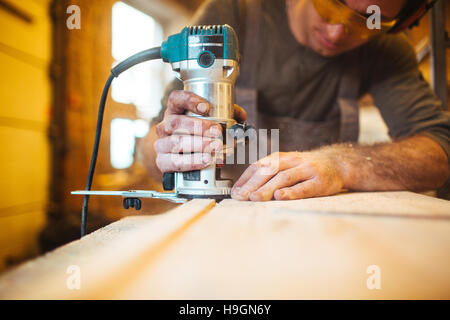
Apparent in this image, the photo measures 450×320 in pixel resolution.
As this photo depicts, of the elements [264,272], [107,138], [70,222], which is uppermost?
[107,138]

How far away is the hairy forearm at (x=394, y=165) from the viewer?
86 cm

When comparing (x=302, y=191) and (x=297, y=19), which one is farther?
(x=297, y=19)

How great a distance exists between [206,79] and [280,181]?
31 centimetres

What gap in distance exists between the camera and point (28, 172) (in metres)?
1.74

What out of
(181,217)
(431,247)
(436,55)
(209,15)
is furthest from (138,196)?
(436,55)

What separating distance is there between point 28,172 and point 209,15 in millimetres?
1542

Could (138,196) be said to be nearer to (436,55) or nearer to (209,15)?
(209,15)

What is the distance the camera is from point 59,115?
6.49ft

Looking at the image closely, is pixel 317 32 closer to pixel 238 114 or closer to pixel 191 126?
pixel 238 114

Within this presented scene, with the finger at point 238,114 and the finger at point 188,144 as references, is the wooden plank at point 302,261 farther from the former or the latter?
the finger at point 238,114

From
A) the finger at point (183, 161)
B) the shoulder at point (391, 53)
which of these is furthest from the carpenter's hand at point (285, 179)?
the shoulder at point (391, 53)

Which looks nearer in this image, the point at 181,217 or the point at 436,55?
the point at 181,217

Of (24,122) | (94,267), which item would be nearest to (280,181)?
(94,267)

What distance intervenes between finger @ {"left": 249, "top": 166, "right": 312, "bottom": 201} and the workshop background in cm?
45
